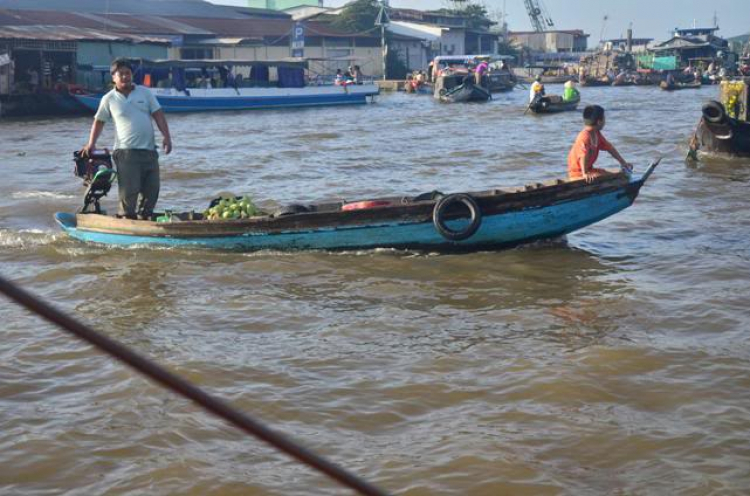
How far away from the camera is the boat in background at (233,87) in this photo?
3030cm

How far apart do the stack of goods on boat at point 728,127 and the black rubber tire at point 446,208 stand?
9.08 metres

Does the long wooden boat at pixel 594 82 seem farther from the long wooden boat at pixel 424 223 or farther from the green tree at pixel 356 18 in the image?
the long wooden boat at pixel 424 223

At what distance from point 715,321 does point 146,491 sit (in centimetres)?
419

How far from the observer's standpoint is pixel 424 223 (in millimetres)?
7711

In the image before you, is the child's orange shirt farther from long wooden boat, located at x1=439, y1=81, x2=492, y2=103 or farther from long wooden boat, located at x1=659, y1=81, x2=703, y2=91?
long wooden boat, located at x1=659, y1=81, x2=703, y2=91

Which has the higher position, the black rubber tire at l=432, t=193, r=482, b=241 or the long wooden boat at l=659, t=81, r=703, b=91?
the long wooden boat at l=659, t=81, r=703, b=91

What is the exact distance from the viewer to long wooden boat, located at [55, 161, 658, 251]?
759cm

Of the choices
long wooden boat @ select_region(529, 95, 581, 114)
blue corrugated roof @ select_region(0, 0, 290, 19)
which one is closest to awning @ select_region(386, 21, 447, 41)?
blue corrugated roof @ select_region(0, 0, 290, 19)

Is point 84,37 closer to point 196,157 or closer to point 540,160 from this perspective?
point 196,157

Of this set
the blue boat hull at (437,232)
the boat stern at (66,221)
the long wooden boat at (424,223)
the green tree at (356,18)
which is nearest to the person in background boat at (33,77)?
the boat stern at (66,221)

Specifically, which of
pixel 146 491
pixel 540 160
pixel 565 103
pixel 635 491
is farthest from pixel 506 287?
pixel 565 103

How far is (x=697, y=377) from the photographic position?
5.07m

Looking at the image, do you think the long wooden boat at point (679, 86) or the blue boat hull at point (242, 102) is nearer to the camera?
the blue boat hull at point (242, 102)

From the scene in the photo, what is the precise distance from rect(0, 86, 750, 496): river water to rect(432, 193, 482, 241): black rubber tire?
0.31m
